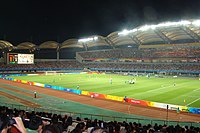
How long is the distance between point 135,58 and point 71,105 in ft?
267

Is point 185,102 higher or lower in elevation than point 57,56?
lower

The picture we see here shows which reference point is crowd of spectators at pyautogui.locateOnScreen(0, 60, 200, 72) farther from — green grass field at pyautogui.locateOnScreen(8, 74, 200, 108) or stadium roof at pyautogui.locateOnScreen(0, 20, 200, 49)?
green grass field at pyautogui.locateOnScreen(8, 74, 200, 108)

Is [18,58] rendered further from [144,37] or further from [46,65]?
[144,37]

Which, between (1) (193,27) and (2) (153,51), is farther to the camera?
(2) (153,51)

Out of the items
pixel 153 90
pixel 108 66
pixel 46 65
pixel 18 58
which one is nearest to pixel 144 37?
pixel 108 66

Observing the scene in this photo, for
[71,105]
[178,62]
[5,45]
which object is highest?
[5,45]

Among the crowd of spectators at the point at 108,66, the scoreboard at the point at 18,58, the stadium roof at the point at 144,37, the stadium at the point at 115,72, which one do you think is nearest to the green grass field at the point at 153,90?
the stadium at the point at 115,72

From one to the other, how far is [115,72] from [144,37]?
22.4 metres

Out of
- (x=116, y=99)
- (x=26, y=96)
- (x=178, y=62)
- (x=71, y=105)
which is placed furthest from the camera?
(x=178, y=62)

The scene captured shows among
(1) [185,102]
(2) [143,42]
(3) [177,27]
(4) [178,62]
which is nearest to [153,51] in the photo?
(2) [143,42]

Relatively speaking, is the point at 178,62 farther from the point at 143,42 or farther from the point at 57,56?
the point at 57,56

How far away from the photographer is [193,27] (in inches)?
3219

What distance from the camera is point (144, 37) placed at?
4094 inches

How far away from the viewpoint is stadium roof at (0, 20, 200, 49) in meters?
83.4
